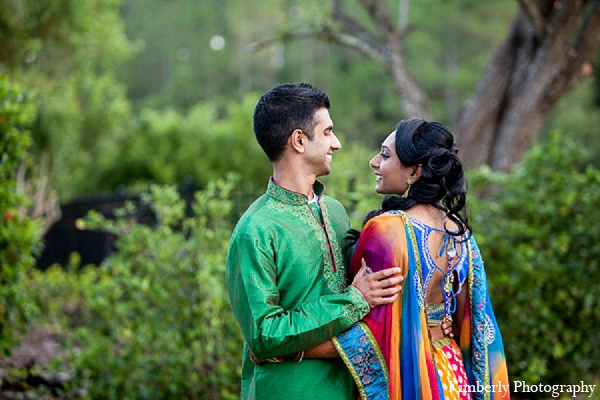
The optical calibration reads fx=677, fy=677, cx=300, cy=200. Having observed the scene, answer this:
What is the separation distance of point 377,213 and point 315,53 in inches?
1716

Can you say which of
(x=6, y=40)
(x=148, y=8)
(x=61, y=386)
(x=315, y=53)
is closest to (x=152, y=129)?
(x=6, y=40)

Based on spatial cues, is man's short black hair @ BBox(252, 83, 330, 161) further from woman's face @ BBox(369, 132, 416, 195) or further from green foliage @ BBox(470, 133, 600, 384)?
green foliage @ BBox(470, 133, 600, 384)

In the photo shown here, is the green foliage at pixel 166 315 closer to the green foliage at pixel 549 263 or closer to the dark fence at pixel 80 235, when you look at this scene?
the green foliage at pixel 549 263

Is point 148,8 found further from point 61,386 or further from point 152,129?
point 61,386

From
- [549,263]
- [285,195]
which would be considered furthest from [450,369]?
[549,263]

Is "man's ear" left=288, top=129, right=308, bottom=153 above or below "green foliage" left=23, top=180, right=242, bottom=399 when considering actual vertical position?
above

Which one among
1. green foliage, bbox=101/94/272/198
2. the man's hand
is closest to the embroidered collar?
the man's hand

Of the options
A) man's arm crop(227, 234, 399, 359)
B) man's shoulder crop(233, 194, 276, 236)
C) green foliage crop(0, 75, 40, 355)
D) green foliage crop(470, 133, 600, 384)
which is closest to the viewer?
man's arm crop(227, 234, 399, 359)

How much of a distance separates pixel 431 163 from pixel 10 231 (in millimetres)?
3091

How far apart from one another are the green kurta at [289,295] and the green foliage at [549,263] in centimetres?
278

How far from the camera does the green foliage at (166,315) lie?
428 centimetres

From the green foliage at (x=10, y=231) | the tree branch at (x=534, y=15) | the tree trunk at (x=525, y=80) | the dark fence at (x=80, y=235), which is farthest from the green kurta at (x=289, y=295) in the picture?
the dark fence at (x=80, y=235)

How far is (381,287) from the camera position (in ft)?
7.18

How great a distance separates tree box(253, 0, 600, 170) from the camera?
759 centimetres
